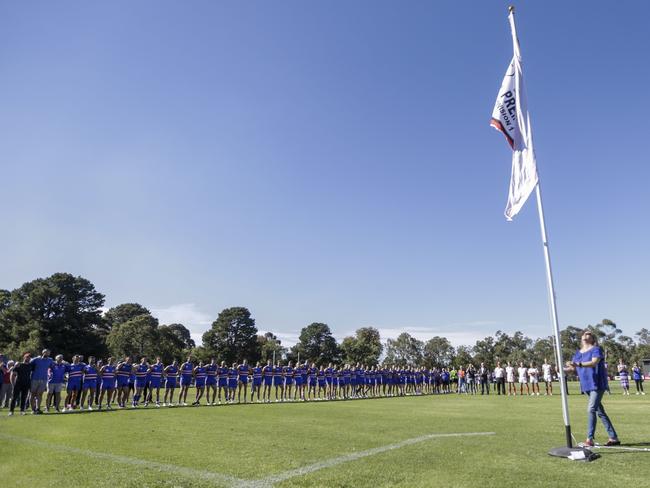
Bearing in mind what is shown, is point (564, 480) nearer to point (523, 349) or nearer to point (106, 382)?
Result: point (106, 382)

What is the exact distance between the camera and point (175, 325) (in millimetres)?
136625

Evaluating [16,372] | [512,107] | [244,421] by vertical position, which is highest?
[512,107]

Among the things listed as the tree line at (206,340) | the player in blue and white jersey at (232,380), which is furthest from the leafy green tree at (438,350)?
the player in blue and white jersey at (232,380)

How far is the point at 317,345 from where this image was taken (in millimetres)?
107562

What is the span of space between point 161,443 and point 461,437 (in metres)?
6.03

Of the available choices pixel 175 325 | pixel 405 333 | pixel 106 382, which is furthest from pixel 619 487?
pixel 175 325

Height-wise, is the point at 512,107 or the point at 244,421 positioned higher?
the point at 512,107

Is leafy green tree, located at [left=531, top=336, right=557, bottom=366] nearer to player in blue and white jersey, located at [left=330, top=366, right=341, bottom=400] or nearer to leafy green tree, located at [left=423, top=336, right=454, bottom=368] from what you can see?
leafy green tree, located at [left=423, top=336, right=454, bottom=368]

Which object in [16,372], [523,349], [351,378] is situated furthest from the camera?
[523,349]

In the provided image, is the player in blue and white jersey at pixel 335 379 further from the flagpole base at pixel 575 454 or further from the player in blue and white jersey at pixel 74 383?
the flagpole base at pixel 575 454

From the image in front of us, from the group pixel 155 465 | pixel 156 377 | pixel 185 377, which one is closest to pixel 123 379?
pixel 156 377

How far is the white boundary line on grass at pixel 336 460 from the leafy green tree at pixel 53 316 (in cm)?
7003

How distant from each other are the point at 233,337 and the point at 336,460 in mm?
93169

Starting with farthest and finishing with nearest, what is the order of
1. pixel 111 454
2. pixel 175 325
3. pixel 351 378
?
1. pixel 175 325
2. pixel 351 378
3. pixel 111 454
